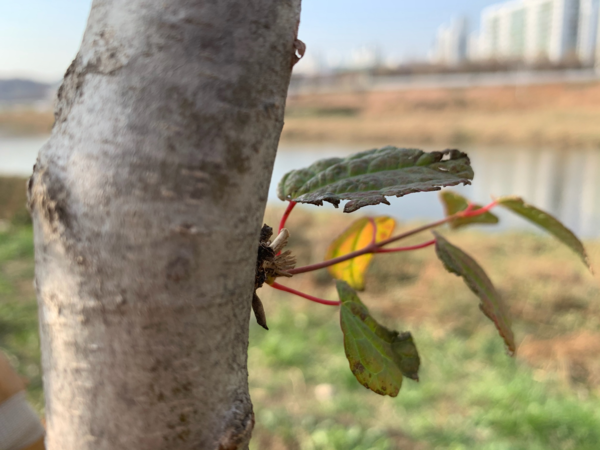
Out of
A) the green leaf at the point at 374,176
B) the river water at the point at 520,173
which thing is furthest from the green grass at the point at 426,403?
the river water at the point at 520,173

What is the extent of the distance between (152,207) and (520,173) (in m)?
6.28

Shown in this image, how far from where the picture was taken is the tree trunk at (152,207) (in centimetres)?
16

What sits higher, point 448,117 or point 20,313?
point 448,117

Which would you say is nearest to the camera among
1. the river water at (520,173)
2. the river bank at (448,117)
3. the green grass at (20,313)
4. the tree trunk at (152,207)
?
the tree trunk at (152,207)

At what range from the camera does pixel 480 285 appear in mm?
318

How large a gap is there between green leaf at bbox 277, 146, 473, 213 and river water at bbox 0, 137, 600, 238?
377 cm

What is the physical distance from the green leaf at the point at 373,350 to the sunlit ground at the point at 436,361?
1.00 metres

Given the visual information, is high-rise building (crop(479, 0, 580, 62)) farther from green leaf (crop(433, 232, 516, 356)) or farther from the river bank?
green leaf (crop(433, 232, 516, 356))

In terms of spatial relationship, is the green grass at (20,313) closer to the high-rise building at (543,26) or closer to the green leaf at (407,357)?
the green leaf at (407,357)

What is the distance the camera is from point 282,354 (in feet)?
5.67

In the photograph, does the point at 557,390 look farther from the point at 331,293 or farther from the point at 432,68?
the point at 432,68

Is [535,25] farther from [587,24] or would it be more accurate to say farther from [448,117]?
[448,117]

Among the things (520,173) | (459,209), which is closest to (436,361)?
(459,209)

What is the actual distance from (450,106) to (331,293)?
5097mm
